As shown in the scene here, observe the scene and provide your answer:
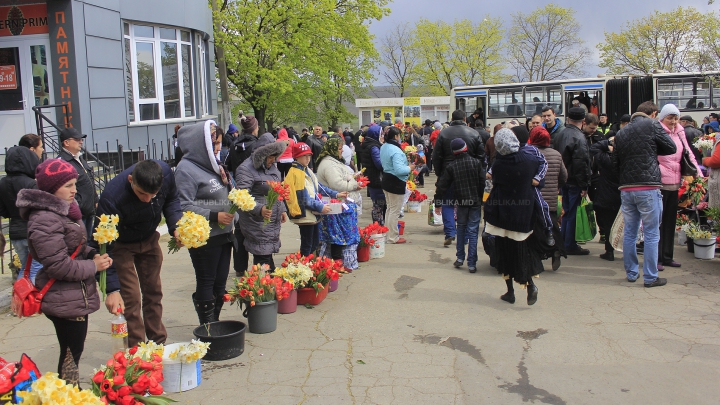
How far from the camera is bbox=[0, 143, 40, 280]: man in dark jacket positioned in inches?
245

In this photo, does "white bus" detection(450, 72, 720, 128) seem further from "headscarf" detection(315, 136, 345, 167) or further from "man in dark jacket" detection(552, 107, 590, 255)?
"headscarf" detection(315, 136, 345, 167)

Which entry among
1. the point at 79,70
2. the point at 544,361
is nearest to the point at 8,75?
the point at 79,70

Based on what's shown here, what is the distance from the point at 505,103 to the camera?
2536 cm

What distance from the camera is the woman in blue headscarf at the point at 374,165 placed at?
10027mm

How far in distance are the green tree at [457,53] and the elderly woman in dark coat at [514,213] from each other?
47.8 meters

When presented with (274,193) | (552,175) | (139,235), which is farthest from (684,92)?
(139,235)

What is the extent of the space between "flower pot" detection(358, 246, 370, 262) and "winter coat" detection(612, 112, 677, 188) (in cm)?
361

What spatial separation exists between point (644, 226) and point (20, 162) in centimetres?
694

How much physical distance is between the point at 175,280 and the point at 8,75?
7.76m

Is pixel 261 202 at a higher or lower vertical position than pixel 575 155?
lower

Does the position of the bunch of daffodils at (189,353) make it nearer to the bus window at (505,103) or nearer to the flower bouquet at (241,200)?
the flower bouquet at (241,200)

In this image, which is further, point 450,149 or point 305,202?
point 450,149

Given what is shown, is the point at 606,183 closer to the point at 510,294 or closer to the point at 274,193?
the point at 510,294

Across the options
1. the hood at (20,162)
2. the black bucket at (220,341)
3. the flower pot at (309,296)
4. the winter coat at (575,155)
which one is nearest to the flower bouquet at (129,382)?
the black bucket at (220,341)
